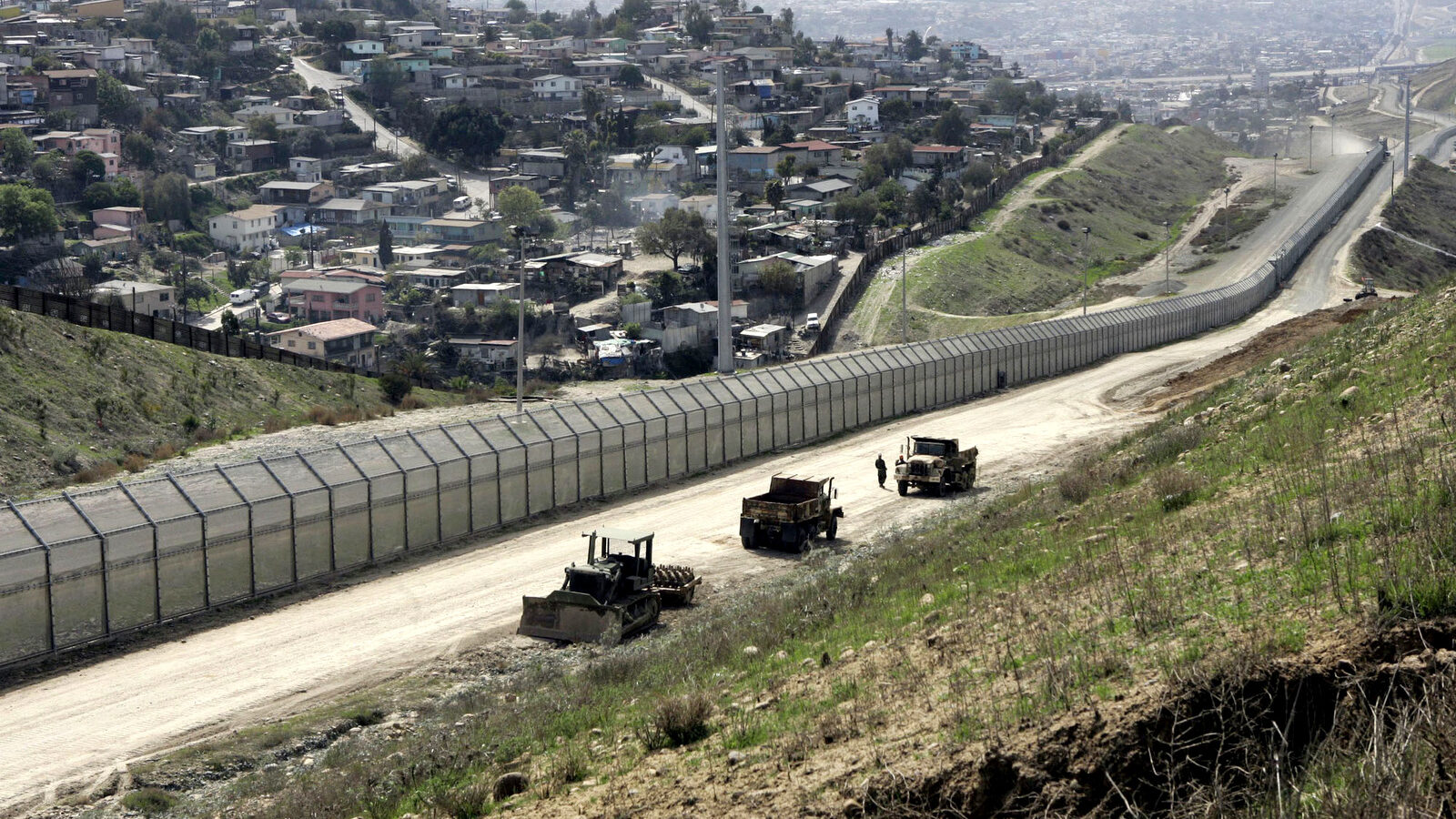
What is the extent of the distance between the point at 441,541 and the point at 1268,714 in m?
25.9

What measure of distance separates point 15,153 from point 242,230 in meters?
28.5

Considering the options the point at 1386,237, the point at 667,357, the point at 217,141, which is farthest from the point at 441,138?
the point at 1386,237

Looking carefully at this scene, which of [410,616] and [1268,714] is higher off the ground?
[1268,714]

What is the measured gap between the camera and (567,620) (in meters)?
29.1

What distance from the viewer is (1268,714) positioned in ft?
48.3

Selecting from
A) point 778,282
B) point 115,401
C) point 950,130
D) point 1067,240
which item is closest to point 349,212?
point 778,282

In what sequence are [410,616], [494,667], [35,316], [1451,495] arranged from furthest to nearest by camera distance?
[35,316]
[410,616]
[494,667]
[1451,495]

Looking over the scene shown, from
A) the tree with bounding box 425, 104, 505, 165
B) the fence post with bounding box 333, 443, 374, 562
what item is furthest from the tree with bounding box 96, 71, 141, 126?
the fence post with bounding box 333, 443, 374, 562

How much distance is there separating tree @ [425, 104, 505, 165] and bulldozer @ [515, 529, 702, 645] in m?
170

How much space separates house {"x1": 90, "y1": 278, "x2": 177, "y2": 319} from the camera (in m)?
122

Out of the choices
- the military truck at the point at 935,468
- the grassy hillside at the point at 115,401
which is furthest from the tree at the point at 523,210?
the military truck at the point at 935,468

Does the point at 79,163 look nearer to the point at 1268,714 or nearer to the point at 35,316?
the point at 35,316

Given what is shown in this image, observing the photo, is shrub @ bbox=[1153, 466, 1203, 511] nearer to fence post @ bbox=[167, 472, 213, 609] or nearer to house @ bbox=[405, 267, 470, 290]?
fence post @ bbox=[167, 472, 213, 609]

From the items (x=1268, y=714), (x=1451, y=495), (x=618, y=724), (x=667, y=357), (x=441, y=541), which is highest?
(x=1451, y=495)
